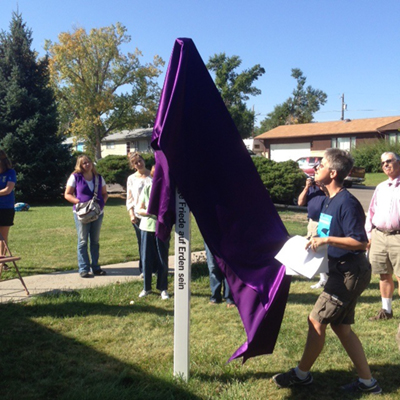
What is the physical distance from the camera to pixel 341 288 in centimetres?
332

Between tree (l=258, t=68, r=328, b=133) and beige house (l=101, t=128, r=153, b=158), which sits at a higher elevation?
tree (l=258, t=68, r=328, b=133)

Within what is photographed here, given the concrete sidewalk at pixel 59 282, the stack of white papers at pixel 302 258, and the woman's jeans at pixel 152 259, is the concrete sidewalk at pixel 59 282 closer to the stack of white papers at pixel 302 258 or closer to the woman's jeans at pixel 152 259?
the woman's jeans at pixel 152 259

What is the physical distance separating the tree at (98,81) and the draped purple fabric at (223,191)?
141ft

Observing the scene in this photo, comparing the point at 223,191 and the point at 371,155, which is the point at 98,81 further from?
the point at 223,191

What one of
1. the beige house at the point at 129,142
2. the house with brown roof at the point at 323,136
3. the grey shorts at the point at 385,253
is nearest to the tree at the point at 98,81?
the beige house at the point at 129,142

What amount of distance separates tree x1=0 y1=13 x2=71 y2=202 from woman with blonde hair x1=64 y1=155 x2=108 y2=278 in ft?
44.7

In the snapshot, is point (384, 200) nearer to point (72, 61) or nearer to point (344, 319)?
point (344, 319)

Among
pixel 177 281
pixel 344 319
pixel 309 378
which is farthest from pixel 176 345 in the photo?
pixel 344 319

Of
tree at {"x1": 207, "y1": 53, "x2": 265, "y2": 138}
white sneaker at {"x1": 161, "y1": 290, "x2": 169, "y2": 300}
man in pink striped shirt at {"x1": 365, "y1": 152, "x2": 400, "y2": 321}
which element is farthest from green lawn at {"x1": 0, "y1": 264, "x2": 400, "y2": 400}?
tree at {"x1": 207, "y1": 53, "x2": 265, "y2": 138}

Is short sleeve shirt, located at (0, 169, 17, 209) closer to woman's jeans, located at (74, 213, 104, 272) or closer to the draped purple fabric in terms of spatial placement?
woman's jeans, located at (74, 213, 104, 272)

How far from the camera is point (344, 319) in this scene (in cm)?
343

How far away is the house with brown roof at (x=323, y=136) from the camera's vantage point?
43.8 meters

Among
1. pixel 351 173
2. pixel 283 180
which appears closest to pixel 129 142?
pixel 351 173

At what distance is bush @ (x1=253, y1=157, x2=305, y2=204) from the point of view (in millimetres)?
15578
